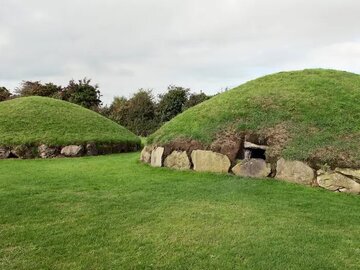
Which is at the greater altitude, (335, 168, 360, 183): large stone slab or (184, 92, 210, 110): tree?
(184, 92, 210, 110): tree

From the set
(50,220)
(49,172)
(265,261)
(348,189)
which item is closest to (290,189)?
(348,189)

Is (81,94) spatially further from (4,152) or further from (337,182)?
(337,182)

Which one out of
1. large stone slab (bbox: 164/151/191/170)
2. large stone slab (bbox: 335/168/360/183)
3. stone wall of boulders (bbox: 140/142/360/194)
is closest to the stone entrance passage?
stone wall of boulders (bbox: 140/142/360/194)

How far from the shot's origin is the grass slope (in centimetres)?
1517

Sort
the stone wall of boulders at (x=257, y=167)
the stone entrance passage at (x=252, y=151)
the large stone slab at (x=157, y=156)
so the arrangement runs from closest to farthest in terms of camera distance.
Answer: the stone wall of boulders at (x=257, y=167) < the stone entrance passage at (x=252, y=151) < the large stone slab at (x=157, y=156)

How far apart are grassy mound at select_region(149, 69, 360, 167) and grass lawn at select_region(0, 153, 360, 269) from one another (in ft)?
4.17

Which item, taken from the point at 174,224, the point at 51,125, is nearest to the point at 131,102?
the point at 51,125

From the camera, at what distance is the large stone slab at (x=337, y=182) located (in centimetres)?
799

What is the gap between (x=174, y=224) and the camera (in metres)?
5.64

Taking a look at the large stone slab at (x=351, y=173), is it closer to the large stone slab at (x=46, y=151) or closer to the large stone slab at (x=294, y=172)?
the large stone slab at (x=294, y=172)

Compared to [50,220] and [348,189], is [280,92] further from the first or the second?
[50,220]

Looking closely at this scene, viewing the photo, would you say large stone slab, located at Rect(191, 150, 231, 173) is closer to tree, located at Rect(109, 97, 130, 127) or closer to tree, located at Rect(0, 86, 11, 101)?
tree, located at Rect(109, 97, 130, 127)

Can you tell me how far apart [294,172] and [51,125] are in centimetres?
1180

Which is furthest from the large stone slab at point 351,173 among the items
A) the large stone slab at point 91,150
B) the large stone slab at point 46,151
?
the large stone slab at point 46,151
